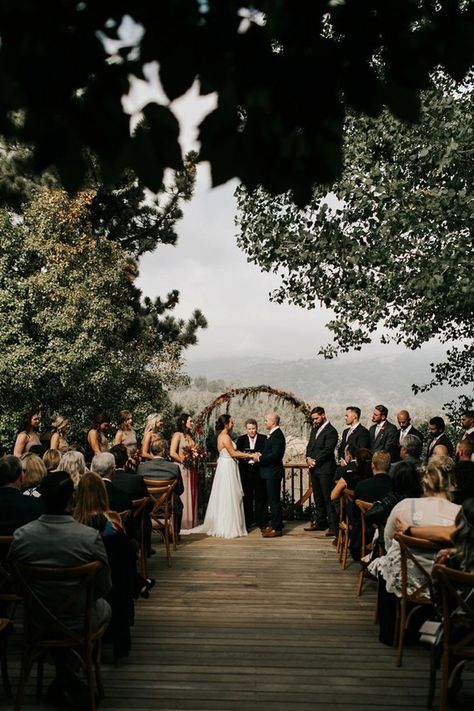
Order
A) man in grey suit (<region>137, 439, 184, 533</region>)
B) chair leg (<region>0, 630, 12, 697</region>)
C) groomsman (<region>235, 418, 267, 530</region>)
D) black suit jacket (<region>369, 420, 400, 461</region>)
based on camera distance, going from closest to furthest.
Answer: chair leg (<region>0, 630, 12, 697</region>)
man in grey suit (<region>137, 439, 184, 533</region>)
black suit jacket (<region>369, 420, 400, 461</region>)
groomsman (<region>235, 418, 267, 530</region>)

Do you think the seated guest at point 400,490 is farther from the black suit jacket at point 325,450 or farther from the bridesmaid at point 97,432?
the bridesmaid at point 97,432

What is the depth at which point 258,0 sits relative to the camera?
2539 mm

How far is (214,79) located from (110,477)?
478 centimetres

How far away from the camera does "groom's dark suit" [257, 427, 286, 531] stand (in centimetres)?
1124

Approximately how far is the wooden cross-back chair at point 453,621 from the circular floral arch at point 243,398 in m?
8.83

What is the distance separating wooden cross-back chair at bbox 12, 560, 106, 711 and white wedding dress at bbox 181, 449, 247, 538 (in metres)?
6.75

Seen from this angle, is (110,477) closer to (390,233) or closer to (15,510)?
(15,510)

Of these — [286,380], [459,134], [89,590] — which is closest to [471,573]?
[89,590]

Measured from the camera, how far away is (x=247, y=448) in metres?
12.3

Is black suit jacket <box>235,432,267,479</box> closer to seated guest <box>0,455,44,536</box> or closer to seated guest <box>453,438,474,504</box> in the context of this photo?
seated guest <box>453,438,474,504</box>

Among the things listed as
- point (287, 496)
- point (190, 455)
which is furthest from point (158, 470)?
point (287, 496)

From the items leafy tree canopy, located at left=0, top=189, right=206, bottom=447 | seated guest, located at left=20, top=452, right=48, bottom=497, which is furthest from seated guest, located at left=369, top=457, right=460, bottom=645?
leafy tree canopy, located at left=0, top=189, right=206, bottom=447

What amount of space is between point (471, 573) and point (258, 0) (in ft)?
10.6

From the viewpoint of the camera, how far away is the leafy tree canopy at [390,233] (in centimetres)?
1252
